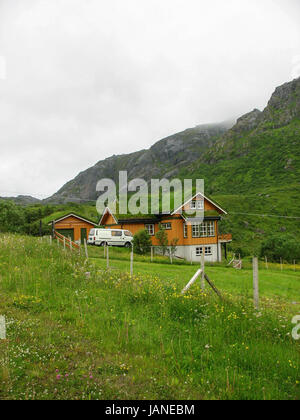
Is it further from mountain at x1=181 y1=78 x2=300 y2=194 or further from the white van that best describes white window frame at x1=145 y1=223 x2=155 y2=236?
mountain at x1=181 y1=78 x2=300 y2=194

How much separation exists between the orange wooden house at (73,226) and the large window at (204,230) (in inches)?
586

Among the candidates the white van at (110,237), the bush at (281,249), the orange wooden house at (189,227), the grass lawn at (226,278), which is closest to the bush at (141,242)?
the grass lawn at (226,278)

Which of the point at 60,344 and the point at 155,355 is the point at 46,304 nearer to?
the point at 60,344

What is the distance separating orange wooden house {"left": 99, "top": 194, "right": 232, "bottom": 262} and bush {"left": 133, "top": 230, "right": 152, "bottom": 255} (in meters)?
3.29

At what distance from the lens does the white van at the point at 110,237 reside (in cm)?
3456

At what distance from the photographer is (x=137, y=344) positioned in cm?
630

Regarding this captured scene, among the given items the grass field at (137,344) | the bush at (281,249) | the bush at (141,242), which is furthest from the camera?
the bush at (281,249)

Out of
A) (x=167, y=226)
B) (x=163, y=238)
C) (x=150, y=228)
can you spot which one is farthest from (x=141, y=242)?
(x=150, y=228)

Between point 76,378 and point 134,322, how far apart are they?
2.58 metres

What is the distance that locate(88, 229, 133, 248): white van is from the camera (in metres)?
34.6

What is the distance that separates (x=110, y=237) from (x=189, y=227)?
9.76m

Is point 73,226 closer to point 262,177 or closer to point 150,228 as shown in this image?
point 150,228

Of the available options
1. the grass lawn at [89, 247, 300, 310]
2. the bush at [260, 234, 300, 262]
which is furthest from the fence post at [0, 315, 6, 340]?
the bush at [260, 234, 300, 262]

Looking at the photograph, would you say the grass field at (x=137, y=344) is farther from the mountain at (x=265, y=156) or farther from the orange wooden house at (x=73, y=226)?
the mountain at (x=265, y=156)
